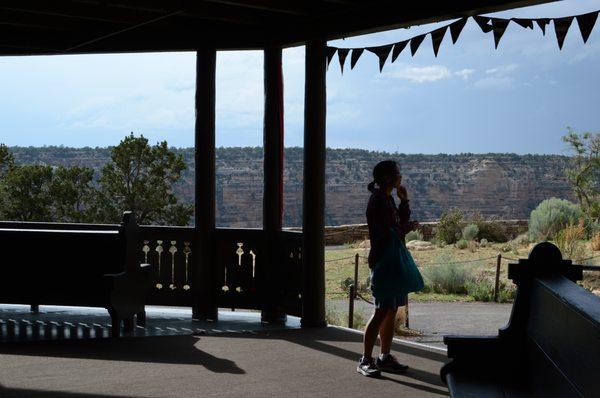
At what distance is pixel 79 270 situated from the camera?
24.4ft

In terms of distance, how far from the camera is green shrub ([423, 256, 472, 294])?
56.7ft

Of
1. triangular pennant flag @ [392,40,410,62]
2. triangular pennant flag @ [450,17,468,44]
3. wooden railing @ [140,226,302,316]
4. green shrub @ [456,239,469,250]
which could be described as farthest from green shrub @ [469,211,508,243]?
triangular pennant flag @ [450,17,468,44]

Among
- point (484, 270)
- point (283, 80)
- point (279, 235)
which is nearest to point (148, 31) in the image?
point (283, 80)

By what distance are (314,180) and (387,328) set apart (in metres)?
2.04

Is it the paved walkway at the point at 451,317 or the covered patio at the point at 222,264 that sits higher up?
the covered patio at the point at 222,264

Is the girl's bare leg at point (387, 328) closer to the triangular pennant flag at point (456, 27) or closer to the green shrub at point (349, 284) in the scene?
the triangular pennant flag at point (456, 27)

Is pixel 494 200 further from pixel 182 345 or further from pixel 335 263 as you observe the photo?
pixel 182 345

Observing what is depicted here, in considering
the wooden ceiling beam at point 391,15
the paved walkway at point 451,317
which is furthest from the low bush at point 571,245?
→ the wooden ceiling beam at point 391,15

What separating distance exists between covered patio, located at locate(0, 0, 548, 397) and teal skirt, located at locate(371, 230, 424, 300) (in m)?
0.57

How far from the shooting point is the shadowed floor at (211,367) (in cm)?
519

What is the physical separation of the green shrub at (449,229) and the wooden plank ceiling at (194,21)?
705 inches

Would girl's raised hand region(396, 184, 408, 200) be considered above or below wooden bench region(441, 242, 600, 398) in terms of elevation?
Result: above

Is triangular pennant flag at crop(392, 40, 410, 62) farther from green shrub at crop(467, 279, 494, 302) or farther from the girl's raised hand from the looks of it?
green shrub at crop(467, 279, 494, 302)

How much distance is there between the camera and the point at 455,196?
33.9m
